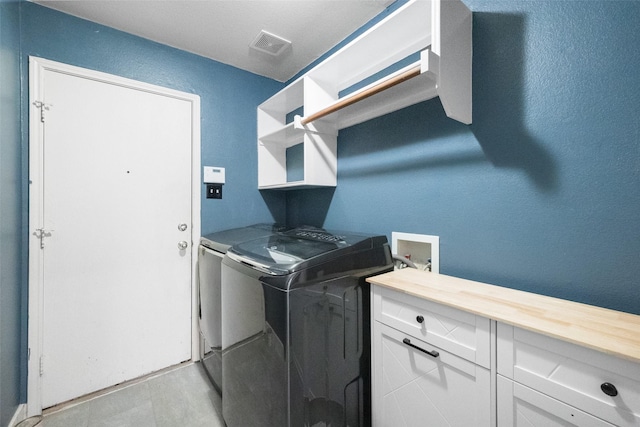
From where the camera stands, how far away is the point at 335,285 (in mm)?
1134

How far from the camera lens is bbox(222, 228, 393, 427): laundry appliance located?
0.99 metres

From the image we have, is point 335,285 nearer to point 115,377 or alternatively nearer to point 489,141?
point 489,141

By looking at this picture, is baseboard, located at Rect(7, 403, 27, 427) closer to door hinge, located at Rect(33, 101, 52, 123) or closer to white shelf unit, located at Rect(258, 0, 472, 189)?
door hinge, located at Rect(33, 101, 52, 123)

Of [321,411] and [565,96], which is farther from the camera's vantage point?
[321,411]

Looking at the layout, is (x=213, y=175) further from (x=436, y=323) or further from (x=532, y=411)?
(x=532, y=411)

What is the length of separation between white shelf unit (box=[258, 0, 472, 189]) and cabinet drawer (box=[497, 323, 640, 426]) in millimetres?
901

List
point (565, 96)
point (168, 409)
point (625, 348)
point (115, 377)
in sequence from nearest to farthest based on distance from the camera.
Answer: point (625, 348)
point (565, 96)
point (168, 409)
point (115, 377)

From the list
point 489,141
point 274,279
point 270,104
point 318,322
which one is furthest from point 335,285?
point 270,104

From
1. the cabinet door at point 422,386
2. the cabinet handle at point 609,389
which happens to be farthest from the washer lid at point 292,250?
the cabinet handle at point 609,389

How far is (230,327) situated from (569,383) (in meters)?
1.26

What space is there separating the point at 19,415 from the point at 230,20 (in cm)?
271

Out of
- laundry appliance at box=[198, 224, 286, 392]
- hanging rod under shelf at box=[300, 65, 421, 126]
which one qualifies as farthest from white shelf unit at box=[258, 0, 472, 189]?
laundry appliance at box=[198, 224, 286, 392]

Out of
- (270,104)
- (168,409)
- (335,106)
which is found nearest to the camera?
(335,106)

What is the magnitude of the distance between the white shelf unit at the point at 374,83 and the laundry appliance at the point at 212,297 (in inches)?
27.1
